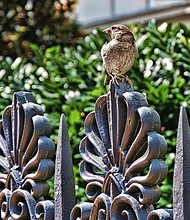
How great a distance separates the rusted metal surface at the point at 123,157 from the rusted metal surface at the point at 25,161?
14cm

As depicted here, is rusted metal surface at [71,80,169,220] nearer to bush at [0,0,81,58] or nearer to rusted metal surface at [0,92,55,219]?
rusted metal surface at [0,92,55,219]

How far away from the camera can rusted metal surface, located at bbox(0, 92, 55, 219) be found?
242cm

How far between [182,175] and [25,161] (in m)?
0.81

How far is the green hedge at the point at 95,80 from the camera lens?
3.80 metres

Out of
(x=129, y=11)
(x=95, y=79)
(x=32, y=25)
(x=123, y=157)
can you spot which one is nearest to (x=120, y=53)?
(x=123, y=157)

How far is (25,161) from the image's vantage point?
99.6 inches

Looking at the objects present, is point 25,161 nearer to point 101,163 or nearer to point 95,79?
point 101,163

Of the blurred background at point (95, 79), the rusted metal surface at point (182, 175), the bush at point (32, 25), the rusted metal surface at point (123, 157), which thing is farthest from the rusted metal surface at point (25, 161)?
the bush at point (32, 25)

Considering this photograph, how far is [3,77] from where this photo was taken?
4352 millimetres

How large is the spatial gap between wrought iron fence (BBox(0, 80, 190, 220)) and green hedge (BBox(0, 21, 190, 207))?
103cm

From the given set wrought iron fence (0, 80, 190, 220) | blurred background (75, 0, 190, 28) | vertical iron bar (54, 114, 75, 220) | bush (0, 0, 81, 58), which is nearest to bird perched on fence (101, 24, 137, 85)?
wrought iron fence (0, 80, 190, 220)

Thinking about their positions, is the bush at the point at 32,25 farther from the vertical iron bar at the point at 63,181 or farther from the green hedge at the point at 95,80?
the vertical iron bar at the point at 63,181

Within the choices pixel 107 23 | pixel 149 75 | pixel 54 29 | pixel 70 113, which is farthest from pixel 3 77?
pixel 107 23

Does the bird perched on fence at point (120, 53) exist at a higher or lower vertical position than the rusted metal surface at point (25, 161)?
higher
